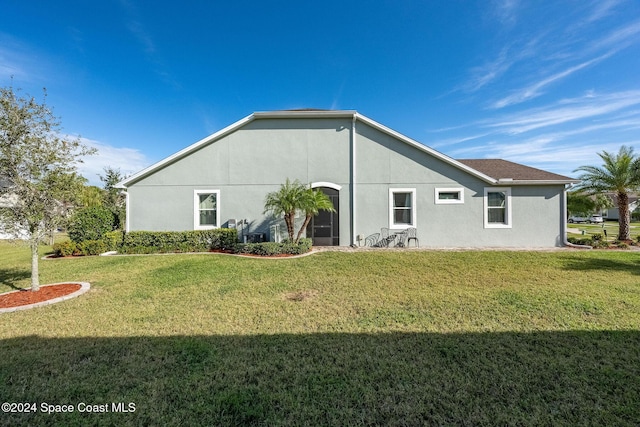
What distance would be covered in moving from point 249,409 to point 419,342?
2509mm

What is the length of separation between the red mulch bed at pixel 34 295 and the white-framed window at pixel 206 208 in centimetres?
621

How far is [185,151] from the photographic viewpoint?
12.2 metres

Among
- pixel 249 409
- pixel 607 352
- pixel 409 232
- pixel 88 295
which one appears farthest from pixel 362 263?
pixel 88 295

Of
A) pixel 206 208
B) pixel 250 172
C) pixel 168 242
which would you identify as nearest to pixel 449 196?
pixel 250 172

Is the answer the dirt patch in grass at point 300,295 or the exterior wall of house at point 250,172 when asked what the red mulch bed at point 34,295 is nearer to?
the dirt patch in grass at point 300,295

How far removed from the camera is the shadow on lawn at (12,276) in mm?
6965

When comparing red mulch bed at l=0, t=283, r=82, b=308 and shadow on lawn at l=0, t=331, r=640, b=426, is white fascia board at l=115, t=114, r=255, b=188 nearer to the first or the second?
red mulch bed at l=0, t=283, r=82, b=308

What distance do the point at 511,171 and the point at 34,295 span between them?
60.5ft

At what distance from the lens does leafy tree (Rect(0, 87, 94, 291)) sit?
5.38 metres

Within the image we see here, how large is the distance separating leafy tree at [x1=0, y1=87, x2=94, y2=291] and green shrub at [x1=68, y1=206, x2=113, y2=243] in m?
6.38

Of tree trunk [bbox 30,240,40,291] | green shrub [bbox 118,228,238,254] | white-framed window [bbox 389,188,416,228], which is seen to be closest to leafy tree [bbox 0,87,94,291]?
tree trunk [bbox 30,240,40,291]

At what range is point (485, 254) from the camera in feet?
33.5

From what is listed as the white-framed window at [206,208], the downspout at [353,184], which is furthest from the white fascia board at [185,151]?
the downspout at [353,184]

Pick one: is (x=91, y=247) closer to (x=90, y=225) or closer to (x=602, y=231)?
→ (x=90, y=225)
